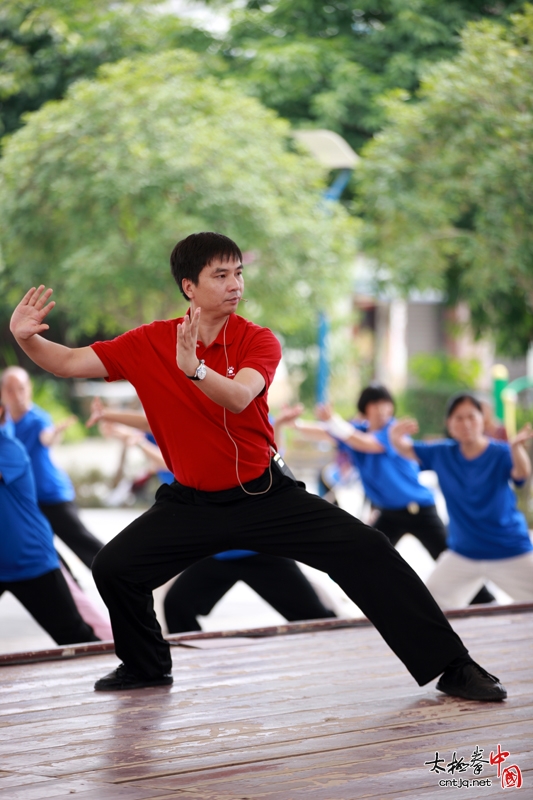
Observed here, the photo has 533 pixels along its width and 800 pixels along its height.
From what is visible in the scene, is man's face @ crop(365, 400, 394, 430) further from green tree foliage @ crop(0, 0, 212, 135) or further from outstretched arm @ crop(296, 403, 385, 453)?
green tree foliage @ crop(0, 0, 212, 135)

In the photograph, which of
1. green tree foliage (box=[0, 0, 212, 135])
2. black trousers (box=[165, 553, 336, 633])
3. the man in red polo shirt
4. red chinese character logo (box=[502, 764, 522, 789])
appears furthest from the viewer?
green tree foliage (box=[0, 0, 212, 135])

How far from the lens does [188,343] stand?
3.58m

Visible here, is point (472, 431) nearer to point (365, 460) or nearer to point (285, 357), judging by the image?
point (365, 460)

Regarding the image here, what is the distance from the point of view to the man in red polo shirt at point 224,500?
400cm

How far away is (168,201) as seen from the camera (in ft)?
39.2

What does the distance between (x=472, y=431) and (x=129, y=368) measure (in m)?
2.55

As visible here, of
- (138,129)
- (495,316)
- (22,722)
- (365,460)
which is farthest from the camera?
(495,316)

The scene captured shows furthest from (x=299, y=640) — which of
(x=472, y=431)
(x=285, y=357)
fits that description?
(x=285, y=357)

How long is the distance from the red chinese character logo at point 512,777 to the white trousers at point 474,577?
3.08 m

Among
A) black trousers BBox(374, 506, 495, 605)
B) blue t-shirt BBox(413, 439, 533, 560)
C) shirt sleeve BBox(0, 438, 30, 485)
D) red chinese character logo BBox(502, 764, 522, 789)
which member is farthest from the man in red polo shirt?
black trousers BBox(374, 506, 495, 605)

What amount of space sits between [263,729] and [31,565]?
1907 millimetres

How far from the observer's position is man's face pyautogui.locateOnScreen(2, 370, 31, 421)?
7062 millimetres

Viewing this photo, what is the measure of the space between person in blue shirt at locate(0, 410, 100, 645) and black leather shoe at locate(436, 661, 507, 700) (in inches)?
73.1

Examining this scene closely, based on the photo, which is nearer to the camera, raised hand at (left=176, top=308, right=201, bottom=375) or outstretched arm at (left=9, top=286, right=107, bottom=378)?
raised hand at (left=176, top=308, right=201, bottom=375)
